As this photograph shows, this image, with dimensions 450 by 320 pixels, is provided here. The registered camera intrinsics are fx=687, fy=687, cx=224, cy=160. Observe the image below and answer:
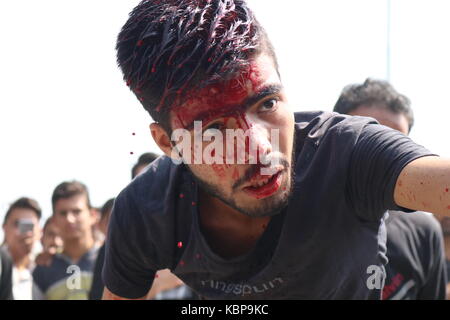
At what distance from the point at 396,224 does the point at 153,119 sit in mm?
1767

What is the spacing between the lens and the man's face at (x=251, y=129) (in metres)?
2.22

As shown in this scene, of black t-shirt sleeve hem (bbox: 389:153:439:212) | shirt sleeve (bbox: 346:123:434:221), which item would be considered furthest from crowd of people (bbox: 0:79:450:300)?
black t-shirt sleeve hem (bbox: 389:153:439:212)

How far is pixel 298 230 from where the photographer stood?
243cm

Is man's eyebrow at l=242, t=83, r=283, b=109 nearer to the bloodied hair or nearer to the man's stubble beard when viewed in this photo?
the bloodied hair

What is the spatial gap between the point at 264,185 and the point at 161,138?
49cm

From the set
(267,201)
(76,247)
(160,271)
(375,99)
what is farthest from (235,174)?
(76,247)

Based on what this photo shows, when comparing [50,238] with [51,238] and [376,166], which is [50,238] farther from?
[376,166]

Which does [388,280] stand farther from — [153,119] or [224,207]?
[153,119]

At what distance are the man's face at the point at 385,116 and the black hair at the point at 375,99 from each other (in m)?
0.02

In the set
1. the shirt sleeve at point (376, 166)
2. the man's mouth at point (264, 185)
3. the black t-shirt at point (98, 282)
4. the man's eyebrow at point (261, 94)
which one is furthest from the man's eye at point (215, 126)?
the black t-shirt at point (98, 282)

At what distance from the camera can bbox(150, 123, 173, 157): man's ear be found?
2.53m

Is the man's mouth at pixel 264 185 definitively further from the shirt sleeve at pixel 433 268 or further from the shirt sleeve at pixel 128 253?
the shirt sleeve at pixel 433 268

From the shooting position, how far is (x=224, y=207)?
8.57 feet
